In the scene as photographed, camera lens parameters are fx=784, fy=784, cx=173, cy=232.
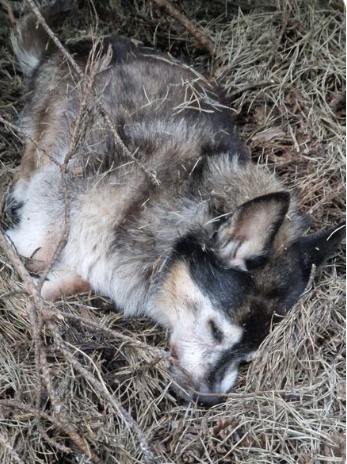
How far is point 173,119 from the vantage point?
467 centimetres

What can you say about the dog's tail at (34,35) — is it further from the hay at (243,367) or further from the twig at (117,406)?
the twig at (117,406)

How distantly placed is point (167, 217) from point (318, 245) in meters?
0.85

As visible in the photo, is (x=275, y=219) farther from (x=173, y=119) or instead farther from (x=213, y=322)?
(x=173, y=119)

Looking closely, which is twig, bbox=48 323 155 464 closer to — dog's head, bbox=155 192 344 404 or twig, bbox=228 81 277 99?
dog's head, bbox=155 192 344 404

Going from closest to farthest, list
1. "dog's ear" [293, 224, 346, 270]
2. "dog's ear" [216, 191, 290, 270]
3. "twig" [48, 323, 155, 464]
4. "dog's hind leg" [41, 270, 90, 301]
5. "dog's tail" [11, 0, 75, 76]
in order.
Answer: "twig" [48, 323, 155, 464] < "dog's ear" [216, 191, 290, 270] < "dog's ear" [293, 224, 346, 270] < "dog's hind leg" [41, 270, 90, 301] < "dog's tail" [11, 0, 75, 76]

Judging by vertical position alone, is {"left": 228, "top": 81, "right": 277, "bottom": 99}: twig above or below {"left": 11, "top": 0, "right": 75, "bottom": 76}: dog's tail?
below

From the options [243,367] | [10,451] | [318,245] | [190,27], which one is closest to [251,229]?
[318,245]

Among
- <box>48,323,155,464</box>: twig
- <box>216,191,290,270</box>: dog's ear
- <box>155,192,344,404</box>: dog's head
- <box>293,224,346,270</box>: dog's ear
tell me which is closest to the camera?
<box>48,323,155,464</box>: twig

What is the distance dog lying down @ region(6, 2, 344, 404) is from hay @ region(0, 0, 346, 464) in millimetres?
159

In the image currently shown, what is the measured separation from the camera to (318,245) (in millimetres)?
4324

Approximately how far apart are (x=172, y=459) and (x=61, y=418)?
2.21 feet

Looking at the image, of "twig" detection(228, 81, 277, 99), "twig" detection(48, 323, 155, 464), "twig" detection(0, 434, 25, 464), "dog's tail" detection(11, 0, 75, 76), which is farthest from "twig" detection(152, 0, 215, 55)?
"twig" detection(0, 434, 25, 464)

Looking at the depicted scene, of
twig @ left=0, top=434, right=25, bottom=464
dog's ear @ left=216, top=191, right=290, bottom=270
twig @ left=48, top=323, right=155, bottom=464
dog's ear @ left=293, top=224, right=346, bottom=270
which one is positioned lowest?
twig @ left=0, top=434, right=25, bottom=464

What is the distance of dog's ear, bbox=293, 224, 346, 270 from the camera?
14.1ft
